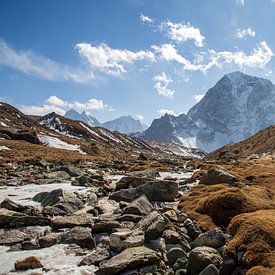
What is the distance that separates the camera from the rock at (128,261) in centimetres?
1145

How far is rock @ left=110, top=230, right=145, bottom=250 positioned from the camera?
13109mm

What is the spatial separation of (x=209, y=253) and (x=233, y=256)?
0.76 m

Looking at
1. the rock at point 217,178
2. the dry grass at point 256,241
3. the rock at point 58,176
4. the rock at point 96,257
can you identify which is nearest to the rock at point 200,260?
the dry grass at point 256,241

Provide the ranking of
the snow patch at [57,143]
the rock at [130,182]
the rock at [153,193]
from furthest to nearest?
the snow patch at [57,143]
the rock at [130,182]
the rock at [153,193]

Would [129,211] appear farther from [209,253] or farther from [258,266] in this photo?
[258,266]

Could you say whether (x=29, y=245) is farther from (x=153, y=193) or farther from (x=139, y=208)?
(x=153, y=193)

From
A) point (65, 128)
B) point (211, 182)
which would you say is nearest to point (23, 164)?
point (211, 182)

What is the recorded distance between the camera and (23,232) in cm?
1585

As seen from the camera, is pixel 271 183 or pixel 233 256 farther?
pixel 271 183

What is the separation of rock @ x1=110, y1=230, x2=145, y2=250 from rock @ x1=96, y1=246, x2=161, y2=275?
0.75 metres

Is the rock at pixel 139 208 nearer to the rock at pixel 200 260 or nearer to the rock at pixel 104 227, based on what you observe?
the rock at pixel 104 227

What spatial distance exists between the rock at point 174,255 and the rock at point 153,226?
1.28 meters

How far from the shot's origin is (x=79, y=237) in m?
14.6

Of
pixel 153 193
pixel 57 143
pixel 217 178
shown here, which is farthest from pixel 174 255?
pixel 57 143
